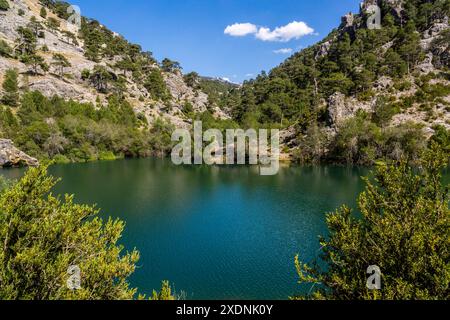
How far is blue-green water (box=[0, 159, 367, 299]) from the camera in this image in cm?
2609

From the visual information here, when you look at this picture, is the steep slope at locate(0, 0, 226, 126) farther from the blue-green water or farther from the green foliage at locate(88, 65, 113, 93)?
the blue-green water

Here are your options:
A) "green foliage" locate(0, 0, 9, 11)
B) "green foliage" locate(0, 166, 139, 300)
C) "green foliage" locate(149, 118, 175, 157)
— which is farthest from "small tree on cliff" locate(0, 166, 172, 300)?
"green foliage" locate(0, 0, 9, 11)

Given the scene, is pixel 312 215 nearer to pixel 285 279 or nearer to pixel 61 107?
pixel 285 279

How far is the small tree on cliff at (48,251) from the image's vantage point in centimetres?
1232

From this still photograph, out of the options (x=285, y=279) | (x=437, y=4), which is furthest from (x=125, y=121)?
(x=437, y=4)

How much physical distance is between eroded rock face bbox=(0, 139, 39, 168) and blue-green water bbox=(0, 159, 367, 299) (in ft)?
29.0

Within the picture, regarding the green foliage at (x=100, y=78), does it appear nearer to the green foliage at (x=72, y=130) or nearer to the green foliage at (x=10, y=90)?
the green foliage at (x=72, y=130)

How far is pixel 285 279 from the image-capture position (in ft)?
84.3

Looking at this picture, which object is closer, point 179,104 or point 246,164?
point 246,164

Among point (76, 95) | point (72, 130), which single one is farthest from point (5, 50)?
point (72, 130)

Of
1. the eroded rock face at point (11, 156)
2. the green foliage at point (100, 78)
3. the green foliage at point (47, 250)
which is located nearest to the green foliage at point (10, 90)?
the eroded rock face at point (11, 156)

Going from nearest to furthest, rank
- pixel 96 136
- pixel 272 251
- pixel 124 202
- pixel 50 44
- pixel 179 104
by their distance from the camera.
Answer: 1. pixel 272 251
2. pixel 124 202
3. pixel 96 136
4. pixel 50 44
5. pixel 179 104

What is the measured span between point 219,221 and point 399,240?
31553mm

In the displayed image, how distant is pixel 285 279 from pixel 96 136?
10926cm
